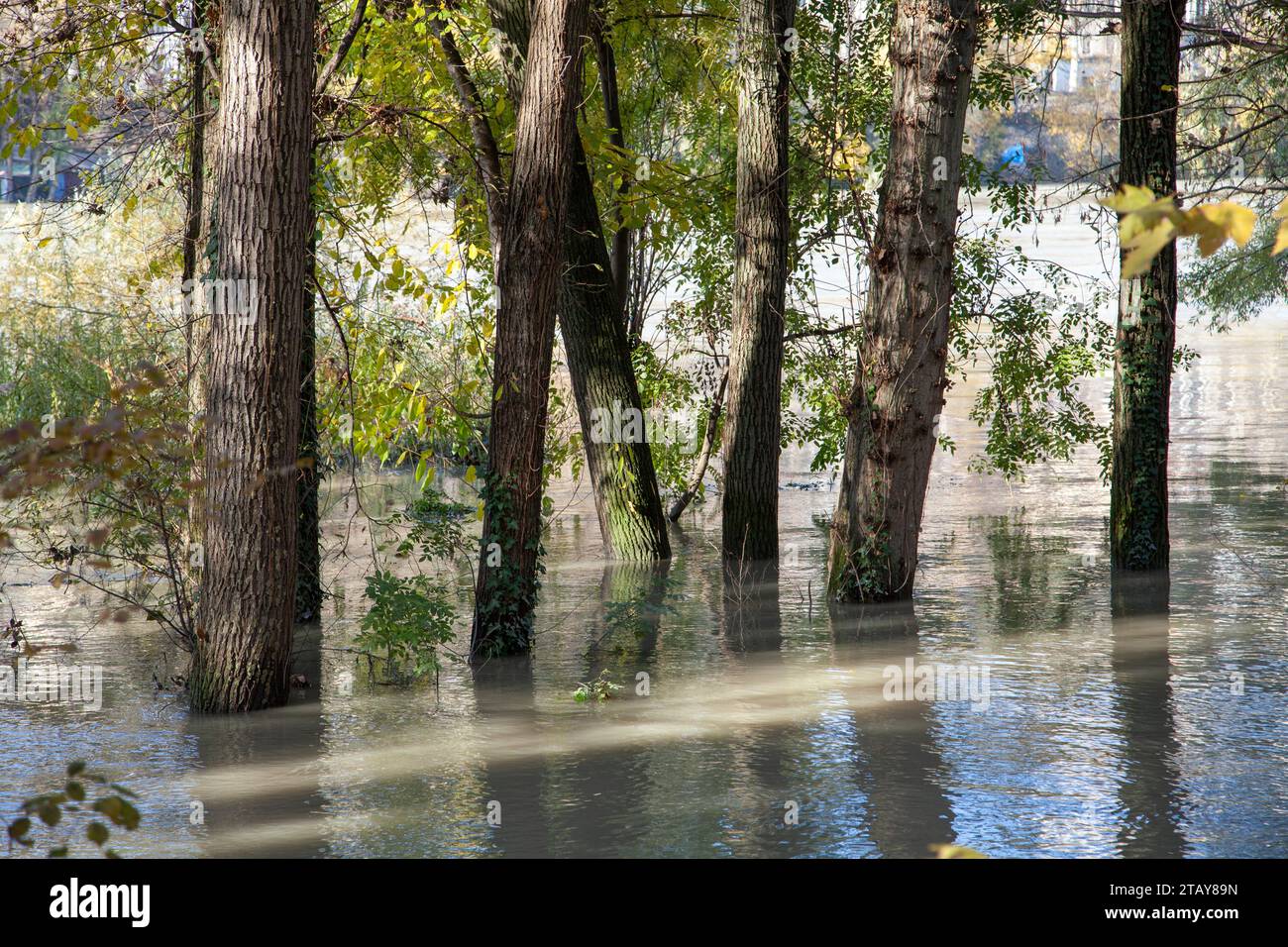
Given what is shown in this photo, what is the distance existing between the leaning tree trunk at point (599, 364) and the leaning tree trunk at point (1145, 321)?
14.4 ft

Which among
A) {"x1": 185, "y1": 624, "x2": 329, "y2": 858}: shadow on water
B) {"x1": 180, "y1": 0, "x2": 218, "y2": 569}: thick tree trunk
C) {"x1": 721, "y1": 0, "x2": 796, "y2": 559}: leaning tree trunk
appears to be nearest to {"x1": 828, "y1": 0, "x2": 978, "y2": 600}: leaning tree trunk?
{"x1": 721, "y1": 0, "x2": 796, "y2": 559}: leaning tree trunk

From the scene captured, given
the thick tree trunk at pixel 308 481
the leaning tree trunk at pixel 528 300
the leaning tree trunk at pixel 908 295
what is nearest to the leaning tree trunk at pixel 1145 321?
the leaning tree trunk at pixel 908 295

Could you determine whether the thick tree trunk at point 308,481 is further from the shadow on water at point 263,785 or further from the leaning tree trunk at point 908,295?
the leaning tree trunk at point 908,295

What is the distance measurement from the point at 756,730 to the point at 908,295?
13.9ft

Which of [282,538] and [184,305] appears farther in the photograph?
[184,305]

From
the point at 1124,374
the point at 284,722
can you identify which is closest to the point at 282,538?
the point at 284,722

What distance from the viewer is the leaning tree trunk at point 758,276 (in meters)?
13.0

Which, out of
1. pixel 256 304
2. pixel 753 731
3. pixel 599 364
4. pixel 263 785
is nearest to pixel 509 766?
pixel 263 785

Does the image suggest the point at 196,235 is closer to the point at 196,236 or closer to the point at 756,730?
the point at 196,236

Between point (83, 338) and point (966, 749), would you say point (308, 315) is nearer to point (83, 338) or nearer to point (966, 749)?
point (966, 749)

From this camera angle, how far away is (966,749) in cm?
714

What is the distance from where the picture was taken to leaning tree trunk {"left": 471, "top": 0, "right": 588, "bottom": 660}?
9195 mm

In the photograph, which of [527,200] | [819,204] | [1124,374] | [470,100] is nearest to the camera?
[527,200]
